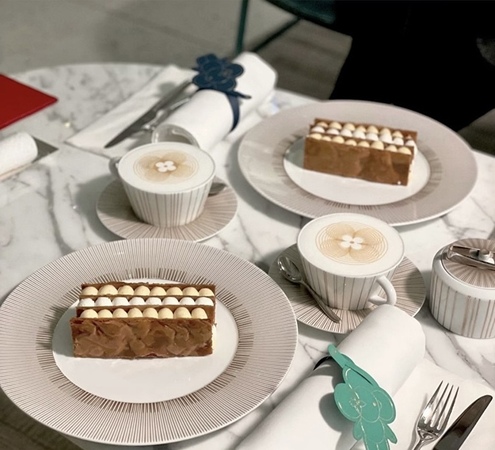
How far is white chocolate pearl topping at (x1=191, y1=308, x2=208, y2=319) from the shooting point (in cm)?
86

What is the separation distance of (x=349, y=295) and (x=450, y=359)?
14cm

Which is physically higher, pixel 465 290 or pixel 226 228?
pixel 465 290

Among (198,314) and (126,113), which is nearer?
(198,314)

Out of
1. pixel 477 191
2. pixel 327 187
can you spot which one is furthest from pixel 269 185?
pixel 477 191

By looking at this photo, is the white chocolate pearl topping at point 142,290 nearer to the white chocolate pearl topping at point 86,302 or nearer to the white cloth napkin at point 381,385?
the white chocolate pearl topping at point 86,302

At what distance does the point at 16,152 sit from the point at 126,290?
391 mm

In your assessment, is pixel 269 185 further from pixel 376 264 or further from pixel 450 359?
pixel 450 359

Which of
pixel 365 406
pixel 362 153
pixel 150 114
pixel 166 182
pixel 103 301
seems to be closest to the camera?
pixel 365 406

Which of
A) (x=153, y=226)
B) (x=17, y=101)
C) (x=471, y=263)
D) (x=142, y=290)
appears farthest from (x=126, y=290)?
(x=17, y=101)

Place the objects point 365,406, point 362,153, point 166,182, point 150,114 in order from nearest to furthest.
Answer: point 365,406 < point 166,182 < point 362,153 < point 150,114

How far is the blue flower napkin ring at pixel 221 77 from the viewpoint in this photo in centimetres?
129

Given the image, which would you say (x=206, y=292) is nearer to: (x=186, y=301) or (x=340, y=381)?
(x=186, y=301)

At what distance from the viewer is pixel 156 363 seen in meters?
0.86

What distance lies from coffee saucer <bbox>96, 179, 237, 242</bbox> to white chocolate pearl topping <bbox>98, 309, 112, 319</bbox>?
0.20 metres
